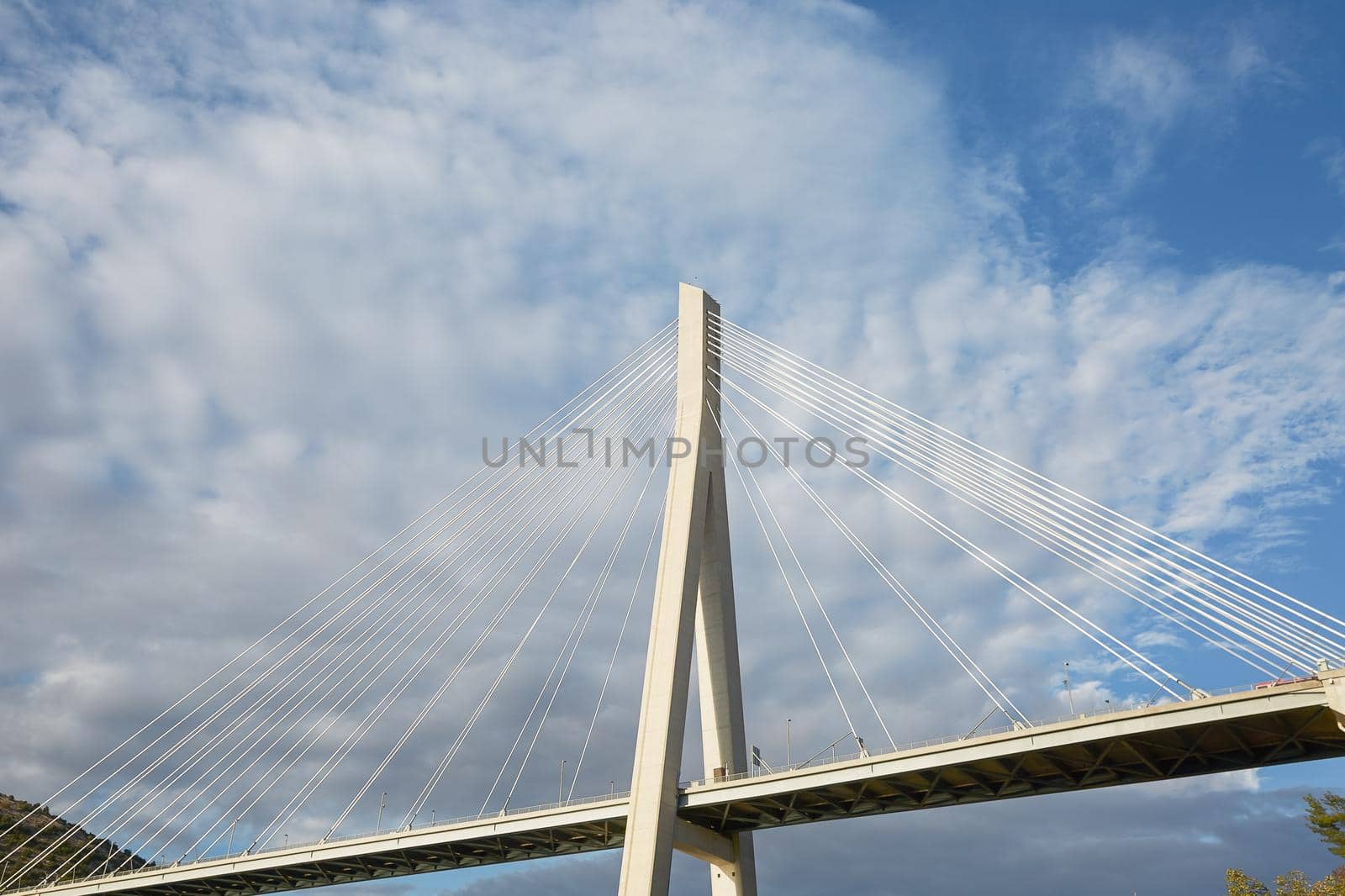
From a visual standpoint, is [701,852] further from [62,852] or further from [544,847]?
[62,852]

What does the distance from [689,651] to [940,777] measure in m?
9.58

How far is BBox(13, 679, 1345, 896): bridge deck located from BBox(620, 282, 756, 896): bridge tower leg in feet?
4.53

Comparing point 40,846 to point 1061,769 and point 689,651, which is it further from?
point 1061,769

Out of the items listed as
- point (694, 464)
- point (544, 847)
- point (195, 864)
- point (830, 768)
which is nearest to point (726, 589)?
point (694, 464)

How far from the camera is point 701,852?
41.4 meters

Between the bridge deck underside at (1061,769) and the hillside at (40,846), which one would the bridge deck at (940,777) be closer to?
the bridge deck underside at (1061,769)

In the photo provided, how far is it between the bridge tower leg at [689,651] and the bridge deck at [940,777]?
138 centimetres

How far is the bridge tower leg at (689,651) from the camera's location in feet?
127

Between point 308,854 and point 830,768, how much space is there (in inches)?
1021

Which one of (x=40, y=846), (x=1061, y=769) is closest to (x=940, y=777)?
(x=1061, y=769)

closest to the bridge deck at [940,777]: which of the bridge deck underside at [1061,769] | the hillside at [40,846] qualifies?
the bridge deck underside at [1061,769]

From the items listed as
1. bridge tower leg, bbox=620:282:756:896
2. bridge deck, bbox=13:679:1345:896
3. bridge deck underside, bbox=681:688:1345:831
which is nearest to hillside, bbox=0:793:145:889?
bridge deck, bbox=13:679:1345:896

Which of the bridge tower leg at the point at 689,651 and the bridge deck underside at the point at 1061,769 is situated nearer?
the bridge deck underside at the point at 1061,769

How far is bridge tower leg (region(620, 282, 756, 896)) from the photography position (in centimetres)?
3878
